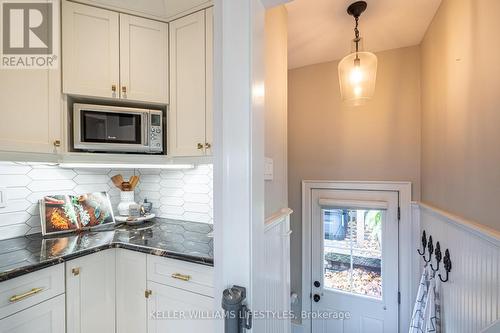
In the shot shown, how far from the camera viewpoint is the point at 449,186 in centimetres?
127

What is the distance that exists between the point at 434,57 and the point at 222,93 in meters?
1.53

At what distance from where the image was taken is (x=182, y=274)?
4.28 feet

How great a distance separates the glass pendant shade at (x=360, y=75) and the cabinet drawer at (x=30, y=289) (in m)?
1.88

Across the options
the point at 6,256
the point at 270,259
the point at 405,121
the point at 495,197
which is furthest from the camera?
the point at 405,121

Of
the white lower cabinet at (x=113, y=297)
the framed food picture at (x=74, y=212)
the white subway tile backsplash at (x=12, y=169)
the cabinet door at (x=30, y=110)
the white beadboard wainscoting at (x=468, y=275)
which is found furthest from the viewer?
the framed food picture at (x=74, y=212)

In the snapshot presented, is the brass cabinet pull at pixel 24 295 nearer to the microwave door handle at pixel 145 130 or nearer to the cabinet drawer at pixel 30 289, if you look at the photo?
the cabinet drawer at pixel 30 289

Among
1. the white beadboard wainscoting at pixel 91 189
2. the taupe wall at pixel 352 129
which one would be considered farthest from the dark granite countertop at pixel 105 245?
the taupe wall at pixel 352 129

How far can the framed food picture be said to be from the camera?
157 centimetres

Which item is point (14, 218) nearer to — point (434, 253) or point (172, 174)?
point (172, 174)

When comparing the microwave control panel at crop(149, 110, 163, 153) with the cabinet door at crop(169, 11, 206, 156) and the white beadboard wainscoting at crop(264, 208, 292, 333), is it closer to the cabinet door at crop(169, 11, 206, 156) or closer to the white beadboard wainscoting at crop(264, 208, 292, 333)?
the cabinet door at crop(169, 11, 206, 156)

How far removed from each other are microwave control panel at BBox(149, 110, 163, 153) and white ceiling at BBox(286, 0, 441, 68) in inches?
43.0

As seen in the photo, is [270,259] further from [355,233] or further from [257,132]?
[355,233]

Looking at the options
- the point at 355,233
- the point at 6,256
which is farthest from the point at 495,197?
the point at 6,256

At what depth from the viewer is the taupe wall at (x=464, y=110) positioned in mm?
881
